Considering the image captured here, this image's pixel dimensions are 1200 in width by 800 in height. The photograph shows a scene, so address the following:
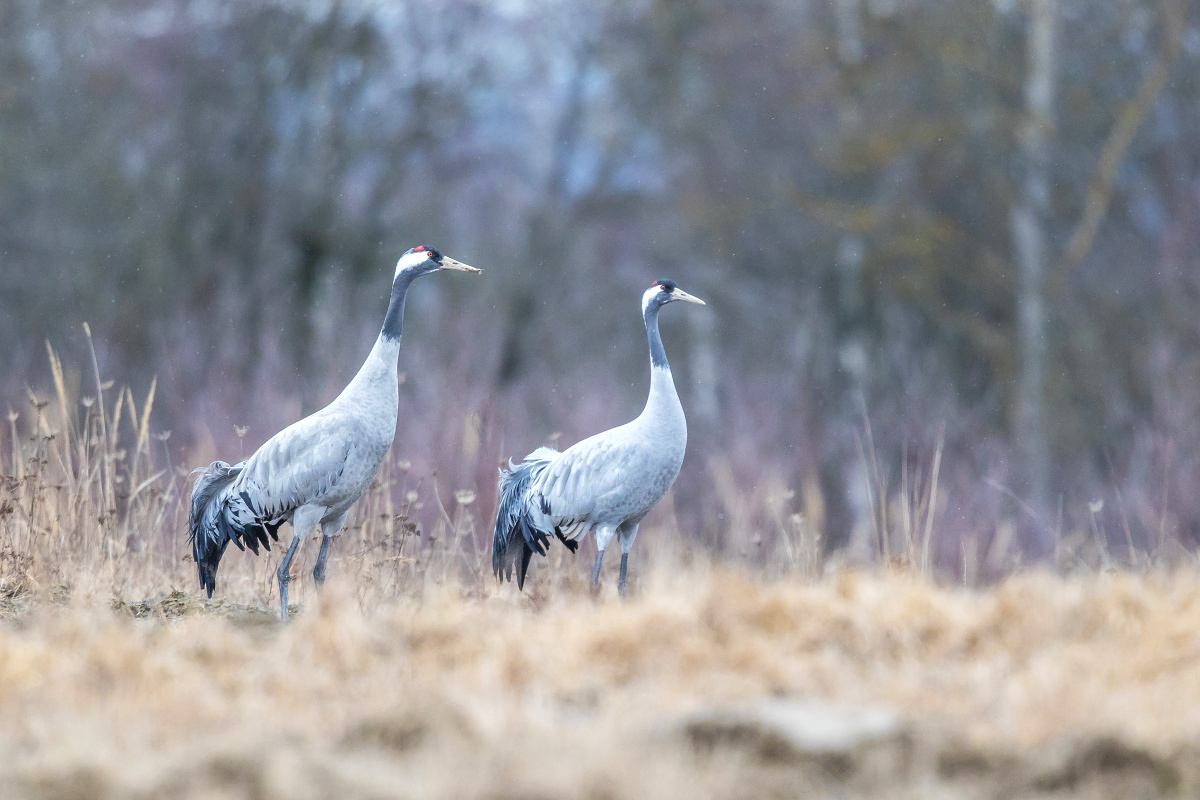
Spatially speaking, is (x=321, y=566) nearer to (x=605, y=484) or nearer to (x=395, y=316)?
(x=395, y=316)

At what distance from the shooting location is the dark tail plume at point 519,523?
6.40 m

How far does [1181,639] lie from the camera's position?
12.7 ft

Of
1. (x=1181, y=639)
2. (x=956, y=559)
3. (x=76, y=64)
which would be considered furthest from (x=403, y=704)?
(x=76, y=64)

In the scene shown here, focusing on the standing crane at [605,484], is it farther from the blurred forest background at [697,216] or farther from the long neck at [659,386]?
the blurred forest background at [697,216]

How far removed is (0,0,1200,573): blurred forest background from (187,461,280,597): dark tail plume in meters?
3.44

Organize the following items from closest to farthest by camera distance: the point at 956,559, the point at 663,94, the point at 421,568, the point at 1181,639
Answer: the point at 1181,639
the point at 421,568
the point at 956,559
the point at 663,94

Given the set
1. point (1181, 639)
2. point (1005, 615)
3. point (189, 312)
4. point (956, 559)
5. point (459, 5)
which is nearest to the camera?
point (1181, 639)

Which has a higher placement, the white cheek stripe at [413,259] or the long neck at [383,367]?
the white cheek stripe at [413,259]

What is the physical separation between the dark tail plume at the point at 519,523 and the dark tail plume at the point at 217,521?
1.08 meters

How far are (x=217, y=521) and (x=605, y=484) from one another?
5.67 ft

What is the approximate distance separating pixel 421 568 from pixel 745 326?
1170 centimetres

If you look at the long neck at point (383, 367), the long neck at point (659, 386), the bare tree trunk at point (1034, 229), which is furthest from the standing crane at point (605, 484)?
the bare tree trunk at point (1034, 229)

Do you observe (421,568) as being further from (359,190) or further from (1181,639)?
(359,190)

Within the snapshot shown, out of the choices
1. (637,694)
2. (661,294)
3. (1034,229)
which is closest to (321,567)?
(661,294)
